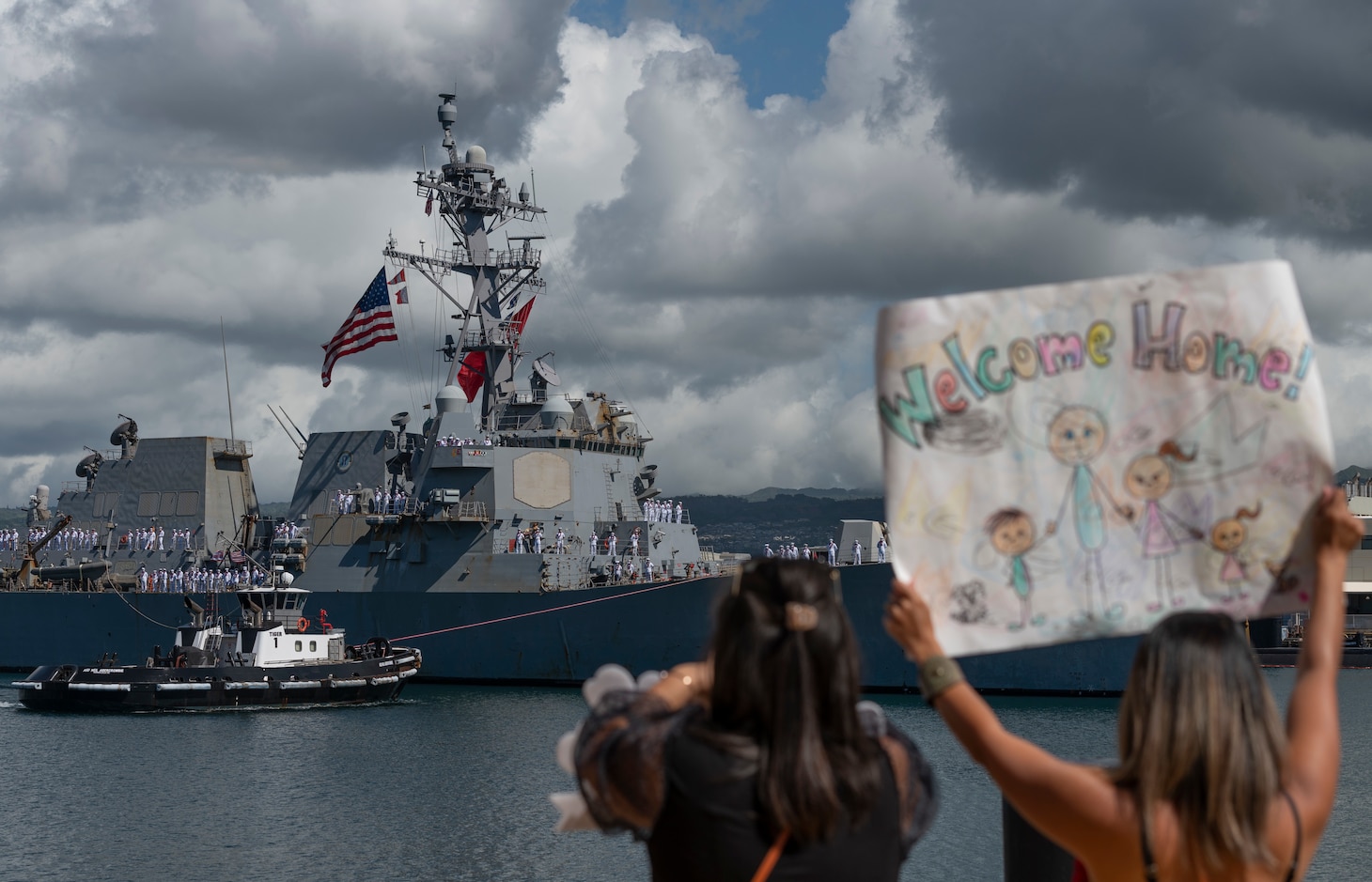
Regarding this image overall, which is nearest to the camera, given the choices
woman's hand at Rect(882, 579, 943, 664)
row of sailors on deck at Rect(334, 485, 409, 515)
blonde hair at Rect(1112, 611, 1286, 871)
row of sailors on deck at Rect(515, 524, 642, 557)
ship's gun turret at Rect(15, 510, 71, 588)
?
blonde hair at Rect(1112, 611, 1286, 871)

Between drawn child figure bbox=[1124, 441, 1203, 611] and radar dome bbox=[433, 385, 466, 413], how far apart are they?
3558cm

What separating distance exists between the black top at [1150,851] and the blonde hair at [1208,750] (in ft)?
0.05

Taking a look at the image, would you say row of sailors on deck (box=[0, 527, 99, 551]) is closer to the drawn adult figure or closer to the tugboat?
the tugboat

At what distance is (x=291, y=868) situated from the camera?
15.7m

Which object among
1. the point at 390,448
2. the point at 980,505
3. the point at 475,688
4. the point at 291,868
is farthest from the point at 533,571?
the point at 980,505

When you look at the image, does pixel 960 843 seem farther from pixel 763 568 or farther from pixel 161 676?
pixel 161 676

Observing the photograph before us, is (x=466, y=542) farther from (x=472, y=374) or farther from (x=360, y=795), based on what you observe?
(x=360, y=795)

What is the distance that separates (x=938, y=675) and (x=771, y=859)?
1.72 ft

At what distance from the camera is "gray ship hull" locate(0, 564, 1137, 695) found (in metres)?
31.5

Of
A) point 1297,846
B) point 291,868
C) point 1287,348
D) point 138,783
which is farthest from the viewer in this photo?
point 138,783

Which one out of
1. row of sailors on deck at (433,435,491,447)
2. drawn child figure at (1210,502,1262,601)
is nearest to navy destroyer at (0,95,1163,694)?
row of sailors on deck at (433,435,491,447)

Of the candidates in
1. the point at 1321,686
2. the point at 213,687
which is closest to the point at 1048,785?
the point at 1321,686

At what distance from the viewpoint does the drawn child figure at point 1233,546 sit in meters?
3.01

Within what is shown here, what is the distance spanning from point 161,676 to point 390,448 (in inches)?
429
